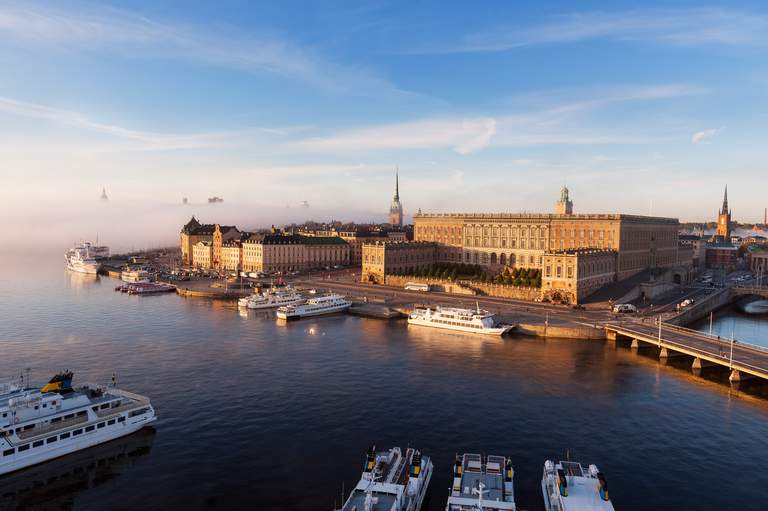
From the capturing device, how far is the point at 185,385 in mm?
52562

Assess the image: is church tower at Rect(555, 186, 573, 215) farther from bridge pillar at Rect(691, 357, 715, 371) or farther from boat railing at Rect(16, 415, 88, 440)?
boat railing at Rect(16, 415, 88, 440)

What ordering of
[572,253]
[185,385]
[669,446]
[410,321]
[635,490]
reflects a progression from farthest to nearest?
[572,253]
[410,321]
[185,385]
[669,446]
[635,490]

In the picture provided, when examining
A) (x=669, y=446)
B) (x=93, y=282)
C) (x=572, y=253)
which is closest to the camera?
(x=669, y=446)

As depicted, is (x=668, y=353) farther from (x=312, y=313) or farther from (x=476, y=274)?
(x=476, y=274)

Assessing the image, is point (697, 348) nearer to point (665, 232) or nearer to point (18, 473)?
point (18, 473)

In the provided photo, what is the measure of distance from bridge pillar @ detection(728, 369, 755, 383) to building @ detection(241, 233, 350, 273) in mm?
110535

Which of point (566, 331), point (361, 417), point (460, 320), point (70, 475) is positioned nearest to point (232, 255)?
point (460, 320)

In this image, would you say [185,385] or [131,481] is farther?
[185,385]

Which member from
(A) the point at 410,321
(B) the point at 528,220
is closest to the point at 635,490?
(A) the point at 410,321

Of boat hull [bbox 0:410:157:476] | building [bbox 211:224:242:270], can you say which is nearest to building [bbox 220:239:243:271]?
building [bbox 211:224:242:270]

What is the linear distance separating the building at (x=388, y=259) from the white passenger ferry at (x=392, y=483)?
86487mm

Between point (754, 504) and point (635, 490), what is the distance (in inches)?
248

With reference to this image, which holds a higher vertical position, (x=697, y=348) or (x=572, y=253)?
(x=572, y=253)

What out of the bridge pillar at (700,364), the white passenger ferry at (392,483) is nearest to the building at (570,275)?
the bridge pillar at (700,364)
